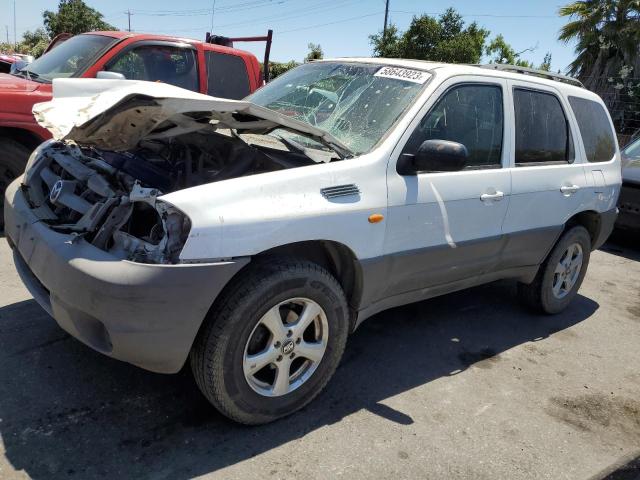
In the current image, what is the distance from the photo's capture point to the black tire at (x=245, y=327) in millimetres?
2510

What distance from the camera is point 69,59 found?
19.0 ft

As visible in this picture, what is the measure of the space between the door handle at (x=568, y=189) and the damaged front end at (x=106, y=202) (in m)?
2.97

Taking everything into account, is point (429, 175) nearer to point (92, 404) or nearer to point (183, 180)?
point (183, 180)

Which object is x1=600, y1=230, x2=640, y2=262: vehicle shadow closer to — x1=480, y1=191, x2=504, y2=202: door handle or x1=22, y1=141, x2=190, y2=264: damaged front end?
x1=480, y1=191, x2=504, y2=202: door handle

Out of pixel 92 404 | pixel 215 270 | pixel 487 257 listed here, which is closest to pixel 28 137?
pixel 92 404

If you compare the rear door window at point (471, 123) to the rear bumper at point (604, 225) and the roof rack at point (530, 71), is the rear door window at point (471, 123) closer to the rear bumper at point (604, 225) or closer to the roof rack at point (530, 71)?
the roof rack at point (530, 71)

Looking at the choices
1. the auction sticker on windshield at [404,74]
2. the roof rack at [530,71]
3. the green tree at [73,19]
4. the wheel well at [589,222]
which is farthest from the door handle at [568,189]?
the green tree at [73,19]

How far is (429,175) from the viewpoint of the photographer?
10.6 feet

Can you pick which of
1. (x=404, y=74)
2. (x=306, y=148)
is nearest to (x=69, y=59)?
(x=306, y=148)

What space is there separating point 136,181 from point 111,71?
10.9 ft

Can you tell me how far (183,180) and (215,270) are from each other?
93cm

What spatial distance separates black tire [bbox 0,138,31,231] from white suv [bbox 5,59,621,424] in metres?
2.02

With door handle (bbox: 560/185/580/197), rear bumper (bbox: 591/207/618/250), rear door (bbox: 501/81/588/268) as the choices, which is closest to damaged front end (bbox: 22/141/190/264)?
rear door (bbox: 501/81/588/268)

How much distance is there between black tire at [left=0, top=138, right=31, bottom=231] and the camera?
5.14 meters
